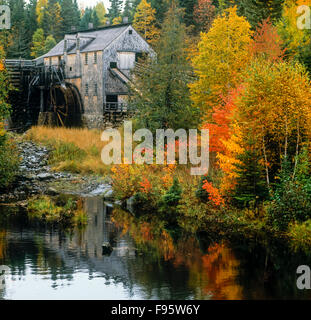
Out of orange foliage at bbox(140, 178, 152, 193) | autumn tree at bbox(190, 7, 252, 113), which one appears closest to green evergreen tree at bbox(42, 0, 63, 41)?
autumn tree at bbox(190, 7, 252, 113)

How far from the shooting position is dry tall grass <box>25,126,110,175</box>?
43.3 metres

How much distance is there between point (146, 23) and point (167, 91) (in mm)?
36046

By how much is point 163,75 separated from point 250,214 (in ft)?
48.2

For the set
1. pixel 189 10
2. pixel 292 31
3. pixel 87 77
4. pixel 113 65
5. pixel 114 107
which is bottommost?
pixel 114 107

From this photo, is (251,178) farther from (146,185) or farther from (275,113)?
(146,185)

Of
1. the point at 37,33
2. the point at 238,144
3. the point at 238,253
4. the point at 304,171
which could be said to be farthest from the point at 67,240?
the point at 37,33

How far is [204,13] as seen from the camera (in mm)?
67438

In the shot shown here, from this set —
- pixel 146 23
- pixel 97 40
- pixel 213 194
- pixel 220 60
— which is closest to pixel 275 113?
pixel 213 194

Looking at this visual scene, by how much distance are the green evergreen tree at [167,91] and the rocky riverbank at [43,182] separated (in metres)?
5.74

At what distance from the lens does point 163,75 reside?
37500 millimetres

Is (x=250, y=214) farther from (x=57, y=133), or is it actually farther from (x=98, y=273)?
(x=57, y=133)

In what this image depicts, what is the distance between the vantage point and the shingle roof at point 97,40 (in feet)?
181
